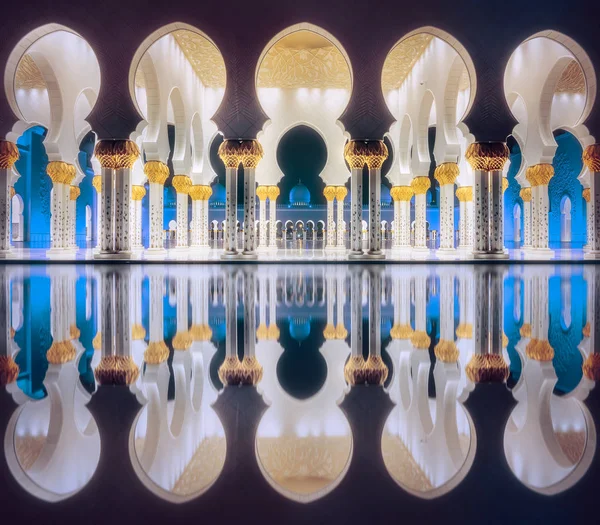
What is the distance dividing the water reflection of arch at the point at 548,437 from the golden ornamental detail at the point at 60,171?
979 centimetres

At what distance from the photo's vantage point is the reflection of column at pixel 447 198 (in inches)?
396

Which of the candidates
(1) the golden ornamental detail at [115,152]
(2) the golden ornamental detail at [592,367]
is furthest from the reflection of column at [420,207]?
(2) the golden ornamental detail at [592,367]

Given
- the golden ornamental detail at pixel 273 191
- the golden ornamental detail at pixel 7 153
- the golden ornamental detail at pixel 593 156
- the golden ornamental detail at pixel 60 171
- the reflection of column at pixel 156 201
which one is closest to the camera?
the golden ornamental detail at pixel 7 153

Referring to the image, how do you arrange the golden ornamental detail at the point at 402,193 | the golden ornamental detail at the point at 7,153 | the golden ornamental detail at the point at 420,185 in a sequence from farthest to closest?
the golden ornamental detail at the point at 402,193 < the golden ornamental detail at the point at 420,185 < the golden ornamental detail at the point at 7,153

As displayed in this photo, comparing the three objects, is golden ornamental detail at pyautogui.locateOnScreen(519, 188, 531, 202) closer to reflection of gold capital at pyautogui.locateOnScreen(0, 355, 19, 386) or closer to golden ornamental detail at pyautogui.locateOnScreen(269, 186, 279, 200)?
golden ornamental detail at pyautogui.locateOnScreen(269, 186, 279, 200)

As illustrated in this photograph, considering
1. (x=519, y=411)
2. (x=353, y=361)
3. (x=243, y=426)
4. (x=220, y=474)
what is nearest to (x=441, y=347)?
(x=353, y=361)

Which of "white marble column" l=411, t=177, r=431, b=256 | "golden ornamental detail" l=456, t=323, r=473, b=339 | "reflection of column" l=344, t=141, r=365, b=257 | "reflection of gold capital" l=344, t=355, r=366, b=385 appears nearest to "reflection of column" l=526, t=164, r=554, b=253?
"white marble column" l=411, t=177, r=431, b=256

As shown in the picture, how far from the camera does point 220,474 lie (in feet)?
2.39

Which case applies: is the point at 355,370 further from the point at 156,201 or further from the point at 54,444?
the point at 156,201

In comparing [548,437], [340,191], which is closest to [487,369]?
[548,437]

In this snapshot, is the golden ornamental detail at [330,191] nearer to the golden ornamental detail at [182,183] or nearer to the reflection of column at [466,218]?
the reflection of column at [466,218]

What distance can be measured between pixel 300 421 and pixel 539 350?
103 centimetres

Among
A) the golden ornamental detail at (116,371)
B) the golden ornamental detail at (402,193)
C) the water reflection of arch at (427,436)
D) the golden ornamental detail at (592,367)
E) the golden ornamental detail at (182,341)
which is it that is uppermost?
the golden ornamental detail at (402,193)
